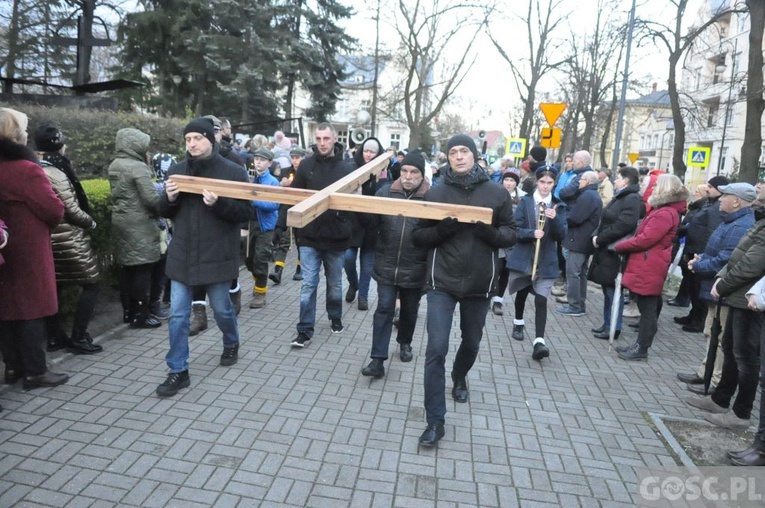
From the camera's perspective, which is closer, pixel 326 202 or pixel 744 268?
pixel 326 202

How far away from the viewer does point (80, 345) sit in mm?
5102

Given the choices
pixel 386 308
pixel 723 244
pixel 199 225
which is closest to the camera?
pixel 199 225

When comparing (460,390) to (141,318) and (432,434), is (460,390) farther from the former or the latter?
(141,318)

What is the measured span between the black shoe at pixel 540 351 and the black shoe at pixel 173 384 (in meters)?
3.44

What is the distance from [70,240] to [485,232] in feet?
11.6

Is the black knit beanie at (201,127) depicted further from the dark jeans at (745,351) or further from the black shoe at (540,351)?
the dark jeans at (745,351)

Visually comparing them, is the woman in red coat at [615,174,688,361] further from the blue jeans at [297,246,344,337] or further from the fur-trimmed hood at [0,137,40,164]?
the fur-trimmed hood at [0,137,40,164]

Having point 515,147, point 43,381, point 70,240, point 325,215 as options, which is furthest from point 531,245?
point 515,147

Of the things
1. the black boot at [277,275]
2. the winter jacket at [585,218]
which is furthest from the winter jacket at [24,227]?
the winter jacket at [585,218]

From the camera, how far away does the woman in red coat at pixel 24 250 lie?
4004mm

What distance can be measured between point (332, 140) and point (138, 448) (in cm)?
329

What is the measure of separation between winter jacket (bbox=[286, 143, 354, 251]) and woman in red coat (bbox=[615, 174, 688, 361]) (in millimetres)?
3087

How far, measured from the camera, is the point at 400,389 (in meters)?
4.86

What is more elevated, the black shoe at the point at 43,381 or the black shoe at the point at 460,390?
the black shoe at the point at 460,390
